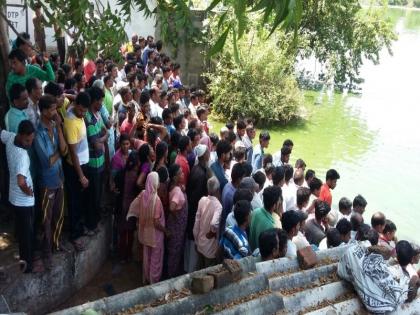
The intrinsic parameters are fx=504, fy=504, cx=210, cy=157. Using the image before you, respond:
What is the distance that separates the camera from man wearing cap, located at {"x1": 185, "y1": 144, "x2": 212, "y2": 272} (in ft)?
16.5

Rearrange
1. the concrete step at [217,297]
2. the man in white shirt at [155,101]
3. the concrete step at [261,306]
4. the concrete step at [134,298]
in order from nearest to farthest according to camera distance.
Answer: the concrete step at [134,298]
the concrete step at [217,297]
the concrete step at [261,306]
the man in white shirt at [155,101]

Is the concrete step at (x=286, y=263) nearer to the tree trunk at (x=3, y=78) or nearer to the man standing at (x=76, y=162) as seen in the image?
the man standing at (x=76, y=162)

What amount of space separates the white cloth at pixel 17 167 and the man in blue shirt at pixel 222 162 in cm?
193

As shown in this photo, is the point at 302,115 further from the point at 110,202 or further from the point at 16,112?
the point at 16,112

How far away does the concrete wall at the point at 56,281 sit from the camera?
4148 mm

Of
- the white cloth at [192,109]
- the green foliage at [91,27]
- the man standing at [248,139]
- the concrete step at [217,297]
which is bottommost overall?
the concrete step at [217,297]

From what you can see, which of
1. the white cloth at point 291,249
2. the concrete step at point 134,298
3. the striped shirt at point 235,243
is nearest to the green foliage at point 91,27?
the striped shirt at point 235,243

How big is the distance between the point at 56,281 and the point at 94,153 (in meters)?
1.20

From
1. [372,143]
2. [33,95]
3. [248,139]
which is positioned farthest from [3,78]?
[372,143]

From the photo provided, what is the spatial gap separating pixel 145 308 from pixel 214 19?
9679mm

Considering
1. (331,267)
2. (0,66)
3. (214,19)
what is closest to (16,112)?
(0,66)

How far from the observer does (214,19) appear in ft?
38.6

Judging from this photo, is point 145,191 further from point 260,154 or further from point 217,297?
point 260,154

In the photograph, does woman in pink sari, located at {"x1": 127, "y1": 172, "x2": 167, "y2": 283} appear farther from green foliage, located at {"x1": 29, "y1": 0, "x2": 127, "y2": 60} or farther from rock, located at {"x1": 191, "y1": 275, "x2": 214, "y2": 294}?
rock, located at {"x1": 191, "y1": 275, "x2": 214, "y2": 294}
